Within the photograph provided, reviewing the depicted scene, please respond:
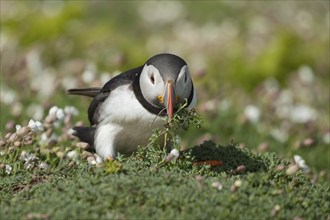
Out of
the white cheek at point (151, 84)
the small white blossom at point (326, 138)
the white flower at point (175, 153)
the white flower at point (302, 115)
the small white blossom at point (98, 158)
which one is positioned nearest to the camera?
the white flower at point (175, 153)

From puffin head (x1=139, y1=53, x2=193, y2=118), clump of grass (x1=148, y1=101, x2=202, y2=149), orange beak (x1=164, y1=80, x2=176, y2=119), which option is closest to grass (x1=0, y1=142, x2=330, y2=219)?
clump of grass (x1=148, y1=101, x2=202, y2=149)

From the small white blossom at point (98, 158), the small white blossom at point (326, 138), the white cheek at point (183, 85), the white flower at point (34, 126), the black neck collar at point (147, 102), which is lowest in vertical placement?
the small white blossom at point (326, 138)

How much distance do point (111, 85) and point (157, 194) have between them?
164 centimetres

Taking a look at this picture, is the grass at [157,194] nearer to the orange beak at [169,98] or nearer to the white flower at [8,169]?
the white flower at [8,169]

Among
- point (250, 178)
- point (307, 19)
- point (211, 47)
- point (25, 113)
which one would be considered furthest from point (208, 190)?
point (307, 19)

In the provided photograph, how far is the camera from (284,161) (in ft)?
19.2

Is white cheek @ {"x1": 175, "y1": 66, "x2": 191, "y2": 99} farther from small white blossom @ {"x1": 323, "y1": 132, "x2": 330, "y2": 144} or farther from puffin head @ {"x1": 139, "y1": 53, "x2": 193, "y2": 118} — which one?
small white blossom @ {"x1": 323, "y1": 132, "x2": 330, "y2": 144}

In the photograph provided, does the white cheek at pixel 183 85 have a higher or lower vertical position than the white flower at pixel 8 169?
higher

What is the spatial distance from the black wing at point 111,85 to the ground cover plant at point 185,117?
1.00 feet

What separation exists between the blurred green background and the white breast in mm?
1371

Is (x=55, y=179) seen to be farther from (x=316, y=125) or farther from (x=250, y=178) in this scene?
(x=316, y=125)

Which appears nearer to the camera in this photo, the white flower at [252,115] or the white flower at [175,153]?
the white flower at [175,153]

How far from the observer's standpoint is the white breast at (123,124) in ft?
18.1

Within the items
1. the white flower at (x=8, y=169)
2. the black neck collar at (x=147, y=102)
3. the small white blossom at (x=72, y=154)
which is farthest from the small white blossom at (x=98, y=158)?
the white flower at (x=8, y=169)
